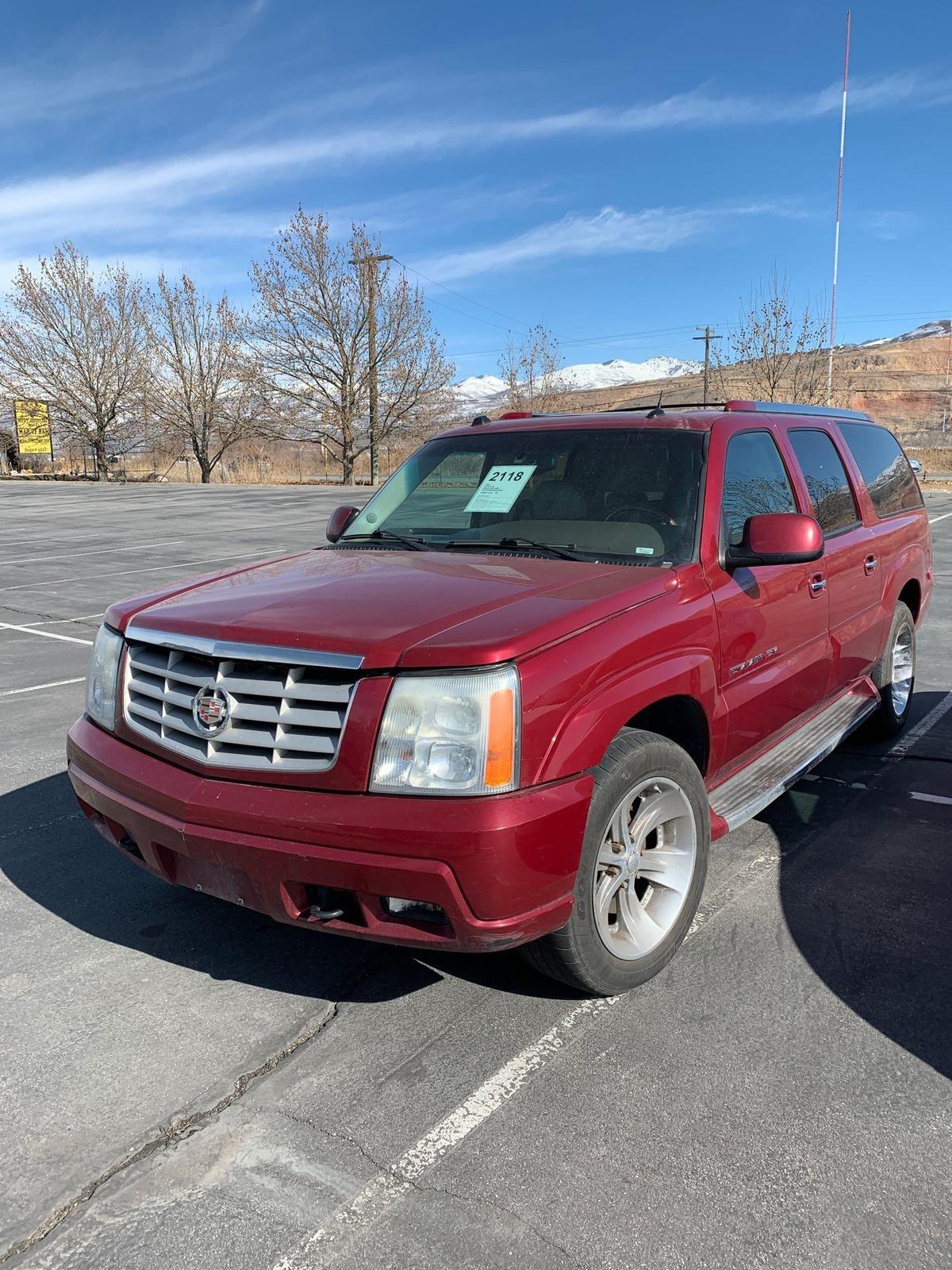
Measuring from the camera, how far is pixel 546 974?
3004mm

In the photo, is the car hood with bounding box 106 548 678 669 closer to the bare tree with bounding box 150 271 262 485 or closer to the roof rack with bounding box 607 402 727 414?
the roof rack with bounding box 607 402 727 414

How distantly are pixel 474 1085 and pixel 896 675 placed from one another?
169 inches

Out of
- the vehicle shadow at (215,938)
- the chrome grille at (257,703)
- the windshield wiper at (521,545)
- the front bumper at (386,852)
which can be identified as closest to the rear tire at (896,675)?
the windshield wiper at (521,545)

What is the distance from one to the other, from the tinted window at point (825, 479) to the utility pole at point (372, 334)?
1381 inches

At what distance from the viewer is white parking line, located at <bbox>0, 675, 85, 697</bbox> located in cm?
718

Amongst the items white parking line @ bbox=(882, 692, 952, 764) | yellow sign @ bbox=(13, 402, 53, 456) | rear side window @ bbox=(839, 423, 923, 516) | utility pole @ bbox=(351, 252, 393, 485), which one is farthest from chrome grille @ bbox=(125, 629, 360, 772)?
yellow sign @ bbox=(13, 402, 53, 456)

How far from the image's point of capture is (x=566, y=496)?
388 cm

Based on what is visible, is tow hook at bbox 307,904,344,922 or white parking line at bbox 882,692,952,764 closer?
tow hook at bbox 307,904,344,922

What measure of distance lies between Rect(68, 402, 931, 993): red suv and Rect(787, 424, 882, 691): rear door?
0.41 ft

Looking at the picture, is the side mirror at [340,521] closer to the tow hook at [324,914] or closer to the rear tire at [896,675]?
the tow hook at [324,914]

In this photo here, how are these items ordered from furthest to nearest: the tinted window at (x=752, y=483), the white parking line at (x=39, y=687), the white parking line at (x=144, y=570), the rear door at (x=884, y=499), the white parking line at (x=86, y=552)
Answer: the white parking line at (x=86, y=552) < the white parking line at (x=144, y=570) < the white parking line at (x=39, y=687) < the rear door at (x=884, y=499) < the tinted window at (x=752, y=483)

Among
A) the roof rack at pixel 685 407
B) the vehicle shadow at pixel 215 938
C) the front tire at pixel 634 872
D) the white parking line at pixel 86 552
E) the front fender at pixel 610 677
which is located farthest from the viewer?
the white parking line at pixel 86 552

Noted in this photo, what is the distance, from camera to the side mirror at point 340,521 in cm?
457

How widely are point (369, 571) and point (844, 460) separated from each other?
9.51ft
